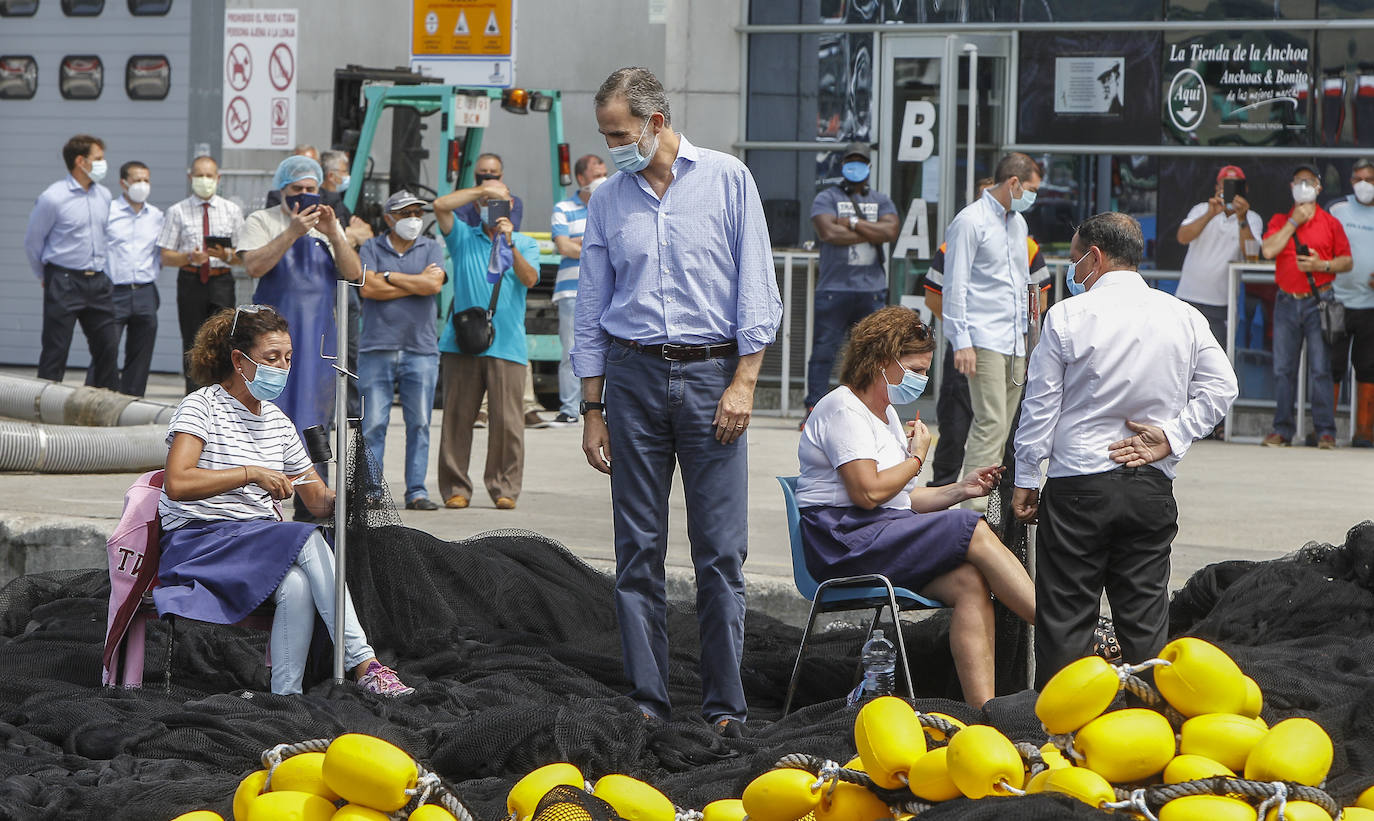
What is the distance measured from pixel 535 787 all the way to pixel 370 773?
0.40m

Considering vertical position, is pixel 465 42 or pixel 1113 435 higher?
pixel 465 42

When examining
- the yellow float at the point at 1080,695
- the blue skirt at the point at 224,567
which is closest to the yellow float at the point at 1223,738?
the yellow float at the point at 1080,695

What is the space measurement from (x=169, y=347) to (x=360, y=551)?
12.5m

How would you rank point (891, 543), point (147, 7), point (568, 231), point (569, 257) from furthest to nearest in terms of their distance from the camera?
point (147, 7) → point (568, 231) → point (569, 257) → point (891, 543)

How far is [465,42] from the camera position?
15078mm

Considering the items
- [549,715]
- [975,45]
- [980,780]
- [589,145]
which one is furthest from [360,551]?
[589,145]

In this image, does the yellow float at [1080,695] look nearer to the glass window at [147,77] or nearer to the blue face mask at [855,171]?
the blue face mask at [855,171]

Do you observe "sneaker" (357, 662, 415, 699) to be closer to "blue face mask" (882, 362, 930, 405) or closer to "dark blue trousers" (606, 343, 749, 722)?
"dark blue trousers" (606, 343, 749, 722)

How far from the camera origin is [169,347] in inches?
699

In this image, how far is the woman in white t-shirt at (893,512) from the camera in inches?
229

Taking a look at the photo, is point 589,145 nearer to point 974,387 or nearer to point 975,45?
point 975,45

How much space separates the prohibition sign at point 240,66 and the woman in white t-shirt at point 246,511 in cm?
1050

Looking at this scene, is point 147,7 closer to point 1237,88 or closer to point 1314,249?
point 1237,88

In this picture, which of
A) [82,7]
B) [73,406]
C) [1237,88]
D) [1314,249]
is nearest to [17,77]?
[82,7]
